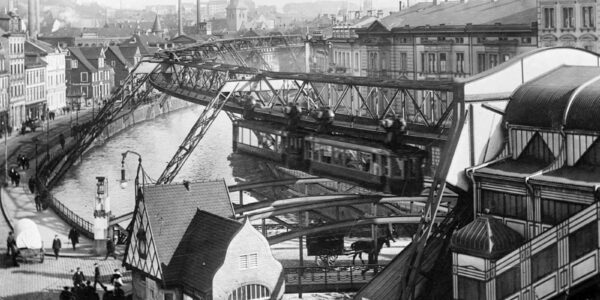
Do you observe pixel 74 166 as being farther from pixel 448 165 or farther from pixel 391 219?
pixel 448 165

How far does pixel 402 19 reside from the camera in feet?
247

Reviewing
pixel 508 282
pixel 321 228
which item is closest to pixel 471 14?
pixel 321 228

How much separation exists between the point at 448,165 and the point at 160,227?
9834mm

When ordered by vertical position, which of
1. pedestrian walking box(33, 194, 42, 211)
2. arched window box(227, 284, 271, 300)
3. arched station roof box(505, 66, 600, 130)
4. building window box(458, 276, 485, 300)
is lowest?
arched window box(227, 284, 271, 300)

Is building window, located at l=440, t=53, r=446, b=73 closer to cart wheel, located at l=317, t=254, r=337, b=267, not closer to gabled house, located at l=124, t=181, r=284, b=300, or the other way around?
cart wheel, located at l=317, t=254, r=337, b=267

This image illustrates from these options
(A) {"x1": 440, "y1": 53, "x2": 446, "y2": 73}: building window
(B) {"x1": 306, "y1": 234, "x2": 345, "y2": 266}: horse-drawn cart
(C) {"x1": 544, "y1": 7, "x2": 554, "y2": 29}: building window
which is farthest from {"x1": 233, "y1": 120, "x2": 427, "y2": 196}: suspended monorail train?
(A) {"x1": 440, "y1": 53, "x2": 446, "y2": 73}: building window

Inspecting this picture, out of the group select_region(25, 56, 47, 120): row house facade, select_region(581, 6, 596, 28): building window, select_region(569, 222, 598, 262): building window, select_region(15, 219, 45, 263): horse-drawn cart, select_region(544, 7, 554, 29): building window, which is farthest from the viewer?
select_region(25, 56, 47, 120): row house facade

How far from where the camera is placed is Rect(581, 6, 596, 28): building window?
5419 cm

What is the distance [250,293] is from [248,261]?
1.02m

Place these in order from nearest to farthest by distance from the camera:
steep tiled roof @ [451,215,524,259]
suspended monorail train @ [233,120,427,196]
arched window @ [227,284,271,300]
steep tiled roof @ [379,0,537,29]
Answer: steep tiled roof @ [451,215,524,259]
arched window @ [227,284,271,300]
suspended monorail train @ [233,120,427,196]
steep tiled roof @ [379,0,537,29]

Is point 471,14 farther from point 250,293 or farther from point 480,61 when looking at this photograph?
point 250,293

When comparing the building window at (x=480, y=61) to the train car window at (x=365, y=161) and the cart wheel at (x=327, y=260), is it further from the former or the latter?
the train car window at (x=365, y=161)

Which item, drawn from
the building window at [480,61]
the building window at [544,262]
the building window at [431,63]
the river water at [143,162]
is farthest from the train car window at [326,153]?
the building window at [431,63]

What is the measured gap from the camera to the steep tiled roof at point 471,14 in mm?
62250
